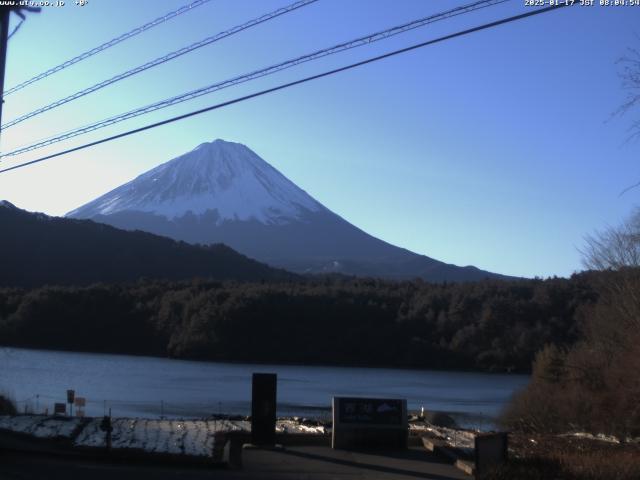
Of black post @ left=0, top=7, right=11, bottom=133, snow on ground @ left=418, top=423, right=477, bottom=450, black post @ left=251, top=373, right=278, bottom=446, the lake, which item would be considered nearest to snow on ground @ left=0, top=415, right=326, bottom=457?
black post @ left=251, top=373, right=278, bottom=446

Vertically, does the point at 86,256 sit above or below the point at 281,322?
above

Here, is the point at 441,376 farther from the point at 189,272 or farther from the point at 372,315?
the point at 189,272

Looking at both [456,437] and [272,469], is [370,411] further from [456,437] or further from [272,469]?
[456,437]

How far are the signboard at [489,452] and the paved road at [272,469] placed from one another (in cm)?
53

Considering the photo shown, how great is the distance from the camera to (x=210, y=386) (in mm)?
47312

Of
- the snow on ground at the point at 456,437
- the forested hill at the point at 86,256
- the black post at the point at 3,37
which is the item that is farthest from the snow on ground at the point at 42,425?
the forested hill at the point at 86,256

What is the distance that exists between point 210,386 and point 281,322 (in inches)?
1120

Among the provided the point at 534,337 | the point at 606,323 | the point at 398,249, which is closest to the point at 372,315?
the point at 534,337

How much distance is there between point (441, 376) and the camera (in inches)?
2480

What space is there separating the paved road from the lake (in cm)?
1608

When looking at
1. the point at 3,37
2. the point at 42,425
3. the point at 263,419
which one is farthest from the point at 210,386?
the point at 3,37

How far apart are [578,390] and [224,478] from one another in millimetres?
21572

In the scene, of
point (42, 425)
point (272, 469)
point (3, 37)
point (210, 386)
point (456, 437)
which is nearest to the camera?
point (272, 469)

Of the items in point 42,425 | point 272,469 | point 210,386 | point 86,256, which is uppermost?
point 86,256
